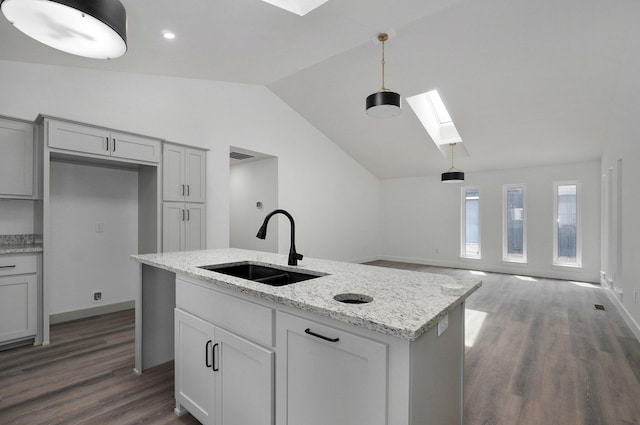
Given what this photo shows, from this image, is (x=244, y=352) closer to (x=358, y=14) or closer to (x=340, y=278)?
(x=340, y=278)

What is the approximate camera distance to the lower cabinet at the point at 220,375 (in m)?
1.42

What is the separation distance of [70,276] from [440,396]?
13.5 feet

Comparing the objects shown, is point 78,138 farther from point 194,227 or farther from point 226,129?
point 226,129

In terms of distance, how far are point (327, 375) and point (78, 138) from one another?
333 cm

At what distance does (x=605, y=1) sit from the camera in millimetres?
2955

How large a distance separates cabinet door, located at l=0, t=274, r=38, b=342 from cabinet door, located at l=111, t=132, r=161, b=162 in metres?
1.43

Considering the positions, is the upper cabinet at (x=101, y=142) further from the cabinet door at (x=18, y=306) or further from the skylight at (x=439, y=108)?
the skylight at (x=439, y=108)

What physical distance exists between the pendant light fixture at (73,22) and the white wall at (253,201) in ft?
14.7

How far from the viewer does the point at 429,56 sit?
4121mm

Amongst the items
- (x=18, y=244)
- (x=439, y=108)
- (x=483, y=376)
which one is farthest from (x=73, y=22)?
(x=439, y=108)

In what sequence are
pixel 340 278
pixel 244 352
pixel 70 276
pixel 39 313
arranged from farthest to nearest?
pixel 70 276 → pixel 39 313 → pixel 340 278 → pixel 244 352

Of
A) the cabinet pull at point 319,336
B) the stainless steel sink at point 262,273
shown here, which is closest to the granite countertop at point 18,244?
the stainless steel sink at point 262,273

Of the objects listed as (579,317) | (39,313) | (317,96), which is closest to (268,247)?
(317,96)

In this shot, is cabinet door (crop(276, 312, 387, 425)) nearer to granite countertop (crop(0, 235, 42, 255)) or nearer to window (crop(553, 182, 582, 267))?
granite countertop (crop(0, 235, 42, 255))
